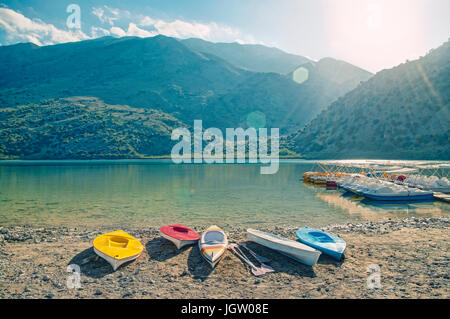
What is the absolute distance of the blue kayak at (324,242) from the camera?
42.5 ft

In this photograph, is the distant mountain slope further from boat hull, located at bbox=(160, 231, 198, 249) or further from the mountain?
boat hull, located at bbox=(160, 231, 198, 249)

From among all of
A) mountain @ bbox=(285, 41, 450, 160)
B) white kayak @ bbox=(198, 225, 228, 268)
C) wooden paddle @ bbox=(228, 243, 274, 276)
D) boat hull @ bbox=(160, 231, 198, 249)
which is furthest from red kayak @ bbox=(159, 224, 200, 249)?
mountain @ bbox=(285, 41, 450, 160)

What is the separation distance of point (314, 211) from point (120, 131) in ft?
538

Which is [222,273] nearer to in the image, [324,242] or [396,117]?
[324,242]

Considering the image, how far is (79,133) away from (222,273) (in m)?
177

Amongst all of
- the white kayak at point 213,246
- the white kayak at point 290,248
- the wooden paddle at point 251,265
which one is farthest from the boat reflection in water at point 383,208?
the white kayak at point 213,246

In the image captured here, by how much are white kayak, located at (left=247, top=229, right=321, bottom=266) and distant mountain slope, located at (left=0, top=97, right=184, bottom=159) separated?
15176cm

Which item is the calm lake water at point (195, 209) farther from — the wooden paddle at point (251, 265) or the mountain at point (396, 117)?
the mountain at point (396, 117)

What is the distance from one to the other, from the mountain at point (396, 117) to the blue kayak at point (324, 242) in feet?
343

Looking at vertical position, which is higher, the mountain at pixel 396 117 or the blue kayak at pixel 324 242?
the mountain at pixel 396 117

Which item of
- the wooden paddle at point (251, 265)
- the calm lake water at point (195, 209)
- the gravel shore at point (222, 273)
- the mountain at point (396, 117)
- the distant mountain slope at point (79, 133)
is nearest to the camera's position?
the gravel shore at point (222, 273)

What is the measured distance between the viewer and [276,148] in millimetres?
164125
